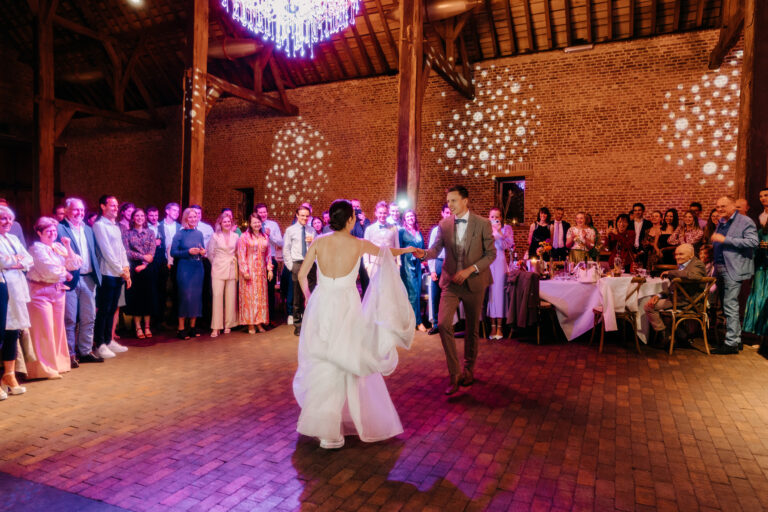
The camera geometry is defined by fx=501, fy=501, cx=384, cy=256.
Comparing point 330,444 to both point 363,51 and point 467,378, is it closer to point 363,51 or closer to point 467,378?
point 467,378

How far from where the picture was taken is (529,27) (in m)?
10.0

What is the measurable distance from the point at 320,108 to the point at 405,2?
5226 millimetres

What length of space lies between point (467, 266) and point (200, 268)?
3.71 m

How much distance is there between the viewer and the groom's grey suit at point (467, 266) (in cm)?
403

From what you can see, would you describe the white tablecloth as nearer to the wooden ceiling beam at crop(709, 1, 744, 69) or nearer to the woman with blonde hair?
the wooden ceiling beam at crop(709, 1, 744, 69)

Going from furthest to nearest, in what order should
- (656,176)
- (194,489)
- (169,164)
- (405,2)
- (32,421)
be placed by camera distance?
(169,164)
(656,176)
(405,2)
(32,421)
(194,489)

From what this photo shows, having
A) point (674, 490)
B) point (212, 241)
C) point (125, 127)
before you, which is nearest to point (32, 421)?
point (212, 241)

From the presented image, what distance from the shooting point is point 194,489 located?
247cm

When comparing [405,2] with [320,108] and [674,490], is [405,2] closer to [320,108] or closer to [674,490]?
[320,108]

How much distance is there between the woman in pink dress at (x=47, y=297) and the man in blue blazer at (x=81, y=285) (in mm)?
220

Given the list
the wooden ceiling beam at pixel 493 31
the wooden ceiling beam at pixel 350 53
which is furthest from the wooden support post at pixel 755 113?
the wooden ceiling beam at pixel 350 53

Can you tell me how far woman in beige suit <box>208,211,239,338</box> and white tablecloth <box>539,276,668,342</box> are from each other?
3878mm

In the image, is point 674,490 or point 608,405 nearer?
point 674,490

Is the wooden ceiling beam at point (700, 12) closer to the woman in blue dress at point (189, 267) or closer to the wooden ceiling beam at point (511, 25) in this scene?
the wooden ceiling beam at point (511, 25)
